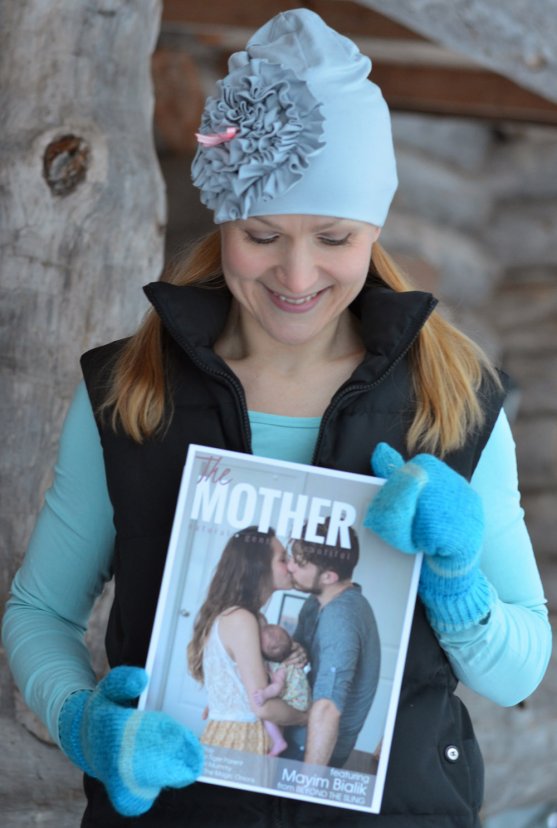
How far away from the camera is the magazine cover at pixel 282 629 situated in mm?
1361

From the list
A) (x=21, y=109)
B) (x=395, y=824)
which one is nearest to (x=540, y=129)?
(x=21, y=109)

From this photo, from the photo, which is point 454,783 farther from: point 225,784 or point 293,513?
point 293,513

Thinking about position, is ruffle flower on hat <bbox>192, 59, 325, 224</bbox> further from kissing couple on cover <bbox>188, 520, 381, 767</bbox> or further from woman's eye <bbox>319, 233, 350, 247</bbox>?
kissing couple on cover <bbox>188, 520, 381, 767</bbox>

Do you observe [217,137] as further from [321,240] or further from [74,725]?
[74,725]

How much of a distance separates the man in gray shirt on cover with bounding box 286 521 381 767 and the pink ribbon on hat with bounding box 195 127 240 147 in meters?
0.50

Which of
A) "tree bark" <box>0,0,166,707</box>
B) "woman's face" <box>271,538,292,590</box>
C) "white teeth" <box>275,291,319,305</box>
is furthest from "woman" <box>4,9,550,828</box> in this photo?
"tree bark" <box>0,0,166,707</box>

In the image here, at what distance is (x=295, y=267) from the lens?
1448 mm

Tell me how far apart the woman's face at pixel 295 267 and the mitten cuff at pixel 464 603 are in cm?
38

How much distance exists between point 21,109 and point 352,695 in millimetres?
1439

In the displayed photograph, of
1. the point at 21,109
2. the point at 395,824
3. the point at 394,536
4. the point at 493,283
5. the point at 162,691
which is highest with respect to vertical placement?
the point at 493,283

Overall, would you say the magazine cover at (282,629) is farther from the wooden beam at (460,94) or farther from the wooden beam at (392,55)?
the wooden beam at (460,94)

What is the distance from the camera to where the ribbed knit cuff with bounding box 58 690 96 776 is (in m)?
1.42

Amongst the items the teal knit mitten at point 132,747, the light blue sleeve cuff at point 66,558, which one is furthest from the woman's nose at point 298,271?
the teal knit mitten at point 132,747

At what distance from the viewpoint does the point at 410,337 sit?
5.04 feet
